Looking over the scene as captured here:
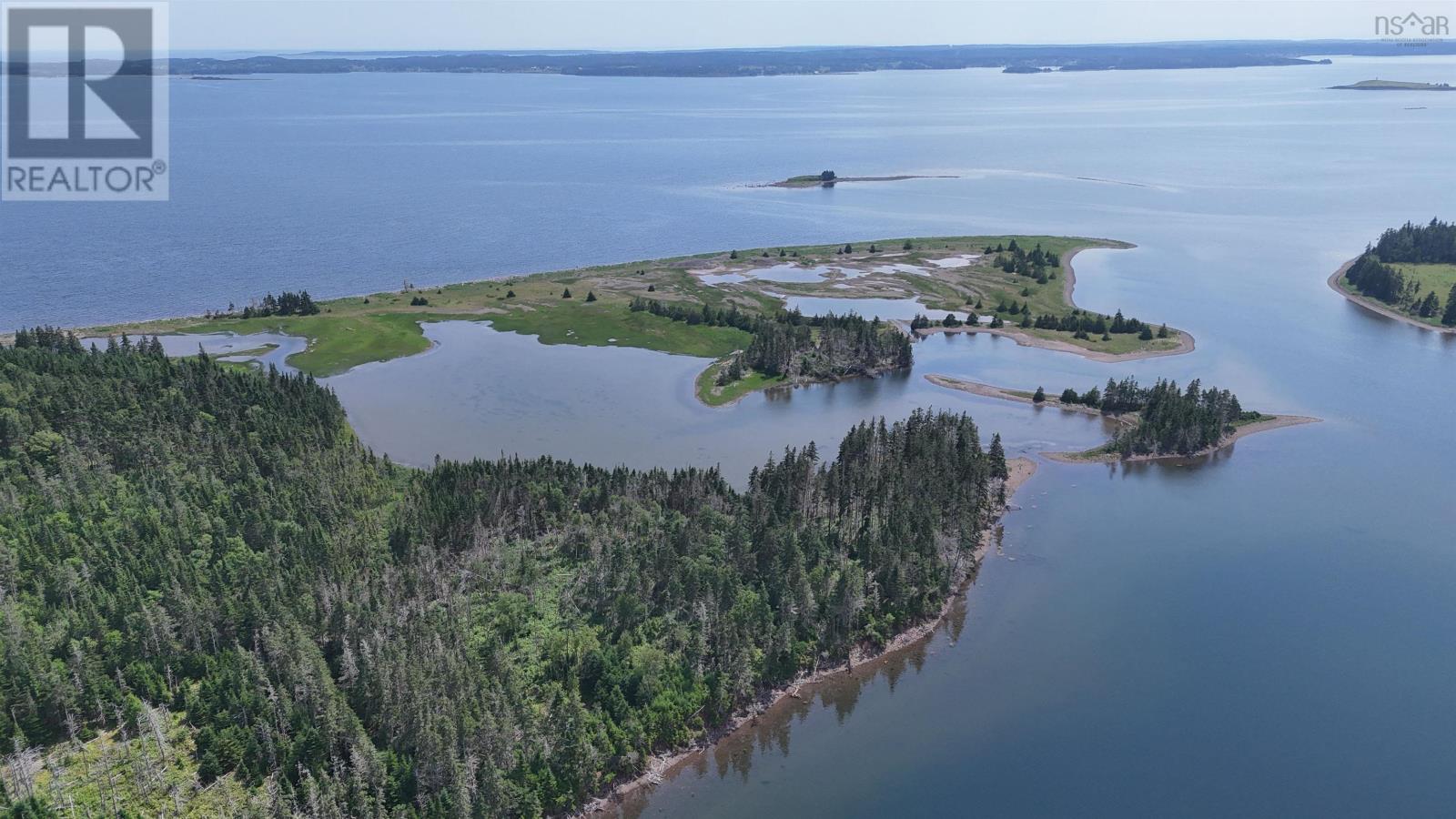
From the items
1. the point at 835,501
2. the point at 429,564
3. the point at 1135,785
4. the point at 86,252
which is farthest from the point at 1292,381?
the point at 86,252

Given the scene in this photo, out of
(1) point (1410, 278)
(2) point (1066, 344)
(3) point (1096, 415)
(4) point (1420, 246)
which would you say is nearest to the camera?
(3) point (1096, 415)

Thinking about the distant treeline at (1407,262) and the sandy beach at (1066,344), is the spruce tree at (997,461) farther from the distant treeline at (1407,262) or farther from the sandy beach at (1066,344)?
the distant treeline at (1407,262)

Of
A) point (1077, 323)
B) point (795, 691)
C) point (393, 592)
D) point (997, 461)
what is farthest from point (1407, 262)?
point (393, 592)

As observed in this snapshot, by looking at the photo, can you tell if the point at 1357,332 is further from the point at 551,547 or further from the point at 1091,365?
the point at 551,547

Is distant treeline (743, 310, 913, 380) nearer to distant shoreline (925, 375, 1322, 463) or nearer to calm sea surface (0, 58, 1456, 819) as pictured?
calm sea surface (0, 58, 1456, 819)

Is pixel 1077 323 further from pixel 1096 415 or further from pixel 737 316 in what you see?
pixel 737 316

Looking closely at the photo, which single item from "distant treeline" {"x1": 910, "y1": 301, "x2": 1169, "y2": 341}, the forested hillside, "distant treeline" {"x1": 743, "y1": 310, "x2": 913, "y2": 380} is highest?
"distant treeline" {"x1": 910, "y1": 301, "x2": 1169, "y2": 341}

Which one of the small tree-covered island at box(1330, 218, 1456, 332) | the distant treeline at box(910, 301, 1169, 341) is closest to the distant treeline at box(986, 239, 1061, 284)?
the distant treeline at box(910, 301, 1169, 341)
